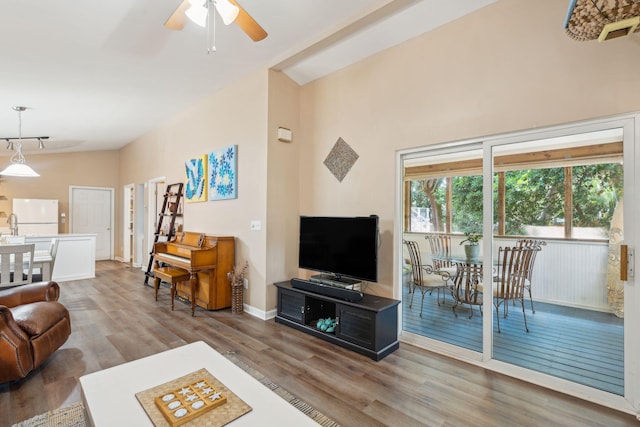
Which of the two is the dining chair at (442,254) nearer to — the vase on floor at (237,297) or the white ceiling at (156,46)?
the white ceiling at (156,46)

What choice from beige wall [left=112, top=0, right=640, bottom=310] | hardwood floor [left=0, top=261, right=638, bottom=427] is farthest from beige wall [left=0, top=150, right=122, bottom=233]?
hardwood floor [left=0, top=261, right=638, bottom=427]

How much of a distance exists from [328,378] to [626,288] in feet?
7.15

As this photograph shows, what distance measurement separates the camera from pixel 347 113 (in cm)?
367

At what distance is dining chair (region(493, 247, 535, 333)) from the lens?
271 cm

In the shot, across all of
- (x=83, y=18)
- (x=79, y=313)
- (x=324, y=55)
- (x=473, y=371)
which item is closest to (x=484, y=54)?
(x=324, y=55)

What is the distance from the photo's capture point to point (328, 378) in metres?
2.47

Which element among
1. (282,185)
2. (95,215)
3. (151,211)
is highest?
(282,185)

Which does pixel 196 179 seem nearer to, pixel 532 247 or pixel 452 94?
pixel 452 94

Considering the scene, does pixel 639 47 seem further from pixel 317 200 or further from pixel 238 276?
pixel 238 276

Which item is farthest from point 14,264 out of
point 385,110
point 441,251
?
point 441,251

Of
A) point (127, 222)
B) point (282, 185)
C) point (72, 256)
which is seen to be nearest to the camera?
point (282, 185)

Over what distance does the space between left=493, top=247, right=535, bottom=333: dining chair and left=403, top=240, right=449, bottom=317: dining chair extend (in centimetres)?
55

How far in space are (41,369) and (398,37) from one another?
14.3 feet

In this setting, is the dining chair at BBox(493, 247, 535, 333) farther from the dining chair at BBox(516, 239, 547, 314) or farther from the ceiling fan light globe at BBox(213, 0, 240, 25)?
the ceiling fan light globe at BBox(213, 0, 240, 25)
